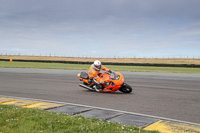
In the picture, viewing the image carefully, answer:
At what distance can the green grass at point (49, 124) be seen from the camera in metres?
4.85

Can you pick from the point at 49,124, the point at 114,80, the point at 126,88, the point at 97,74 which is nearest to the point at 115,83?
the point at 114,80

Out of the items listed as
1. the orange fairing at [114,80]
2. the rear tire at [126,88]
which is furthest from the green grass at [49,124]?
the rear tire at [126,88]

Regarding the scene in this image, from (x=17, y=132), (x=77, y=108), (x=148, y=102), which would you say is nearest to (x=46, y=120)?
(x=17, y=132)

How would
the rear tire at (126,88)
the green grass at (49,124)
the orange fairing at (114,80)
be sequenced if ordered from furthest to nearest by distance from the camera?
the rear tire at (126,88), the orange fairing at (114,80), the green grass at (49,124)

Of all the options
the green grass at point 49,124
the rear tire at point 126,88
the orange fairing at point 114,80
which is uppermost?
the orange fairing at point 114,80

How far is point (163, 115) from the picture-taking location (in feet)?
21.9

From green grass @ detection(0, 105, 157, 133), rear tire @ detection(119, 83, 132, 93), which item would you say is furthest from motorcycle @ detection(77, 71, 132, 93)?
green grass @ detection(0, 105, 157, 133)

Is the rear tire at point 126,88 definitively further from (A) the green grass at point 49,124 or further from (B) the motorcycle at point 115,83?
(A) the green grass at point 49,124

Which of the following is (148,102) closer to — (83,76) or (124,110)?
(124,110)

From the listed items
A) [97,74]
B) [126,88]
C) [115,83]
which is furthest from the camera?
[97,74]

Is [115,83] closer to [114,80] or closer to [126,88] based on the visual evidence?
[114,80]

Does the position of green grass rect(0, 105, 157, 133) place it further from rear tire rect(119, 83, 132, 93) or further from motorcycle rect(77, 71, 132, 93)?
rear tire rect(119, 83, 132, 93)

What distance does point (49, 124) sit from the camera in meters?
5.27

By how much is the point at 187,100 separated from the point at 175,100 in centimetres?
47
